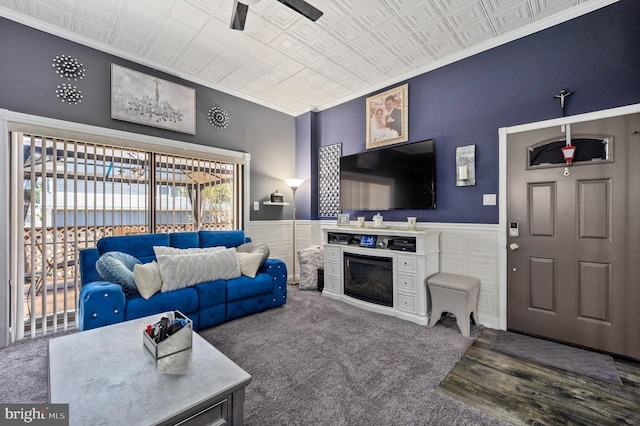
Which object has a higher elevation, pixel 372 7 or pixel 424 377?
pixel 372 7

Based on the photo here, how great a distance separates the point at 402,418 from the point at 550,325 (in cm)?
197

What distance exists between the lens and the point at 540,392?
1805 mm

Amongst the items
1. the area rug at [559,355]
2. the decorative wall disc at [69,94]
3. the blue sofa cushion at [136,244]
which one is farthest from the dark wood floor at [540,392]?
the decorative wall disc at [69,94]

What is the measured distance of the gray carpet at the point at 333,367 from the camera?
63.5 inches

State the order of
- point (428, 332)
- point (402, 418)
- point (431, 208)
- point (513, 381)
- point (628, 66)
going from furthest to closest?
1. point (431, 208)
2. point (428, 332)
3. point (628, 66)
4. point (513, 381)
5. point (402, 418)

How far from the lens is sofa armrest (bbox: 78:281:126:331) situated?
2.18 m

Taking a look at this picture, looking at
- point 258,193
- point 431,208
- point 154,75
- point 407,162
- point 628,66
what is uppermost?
point 154,75

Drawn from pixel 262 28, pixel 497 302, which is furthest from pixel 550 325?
pixel 262 28

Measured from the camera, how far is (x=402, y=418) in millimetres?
1573

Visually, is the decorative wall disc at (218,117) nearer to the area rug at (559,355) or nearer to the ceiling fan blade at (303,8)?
the ceiling fan blade at (303,8)

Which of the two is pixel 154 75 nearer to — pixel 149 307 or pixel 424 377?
pixel 149 307

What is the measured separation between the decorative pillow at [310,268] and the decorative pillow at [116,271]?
2198mm

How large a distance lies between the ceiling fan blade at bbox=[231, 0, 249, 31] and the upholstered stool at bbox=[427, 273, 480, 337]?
2934 millimetres

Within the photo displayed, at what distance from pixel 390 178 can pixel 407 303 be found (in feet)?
5.16
